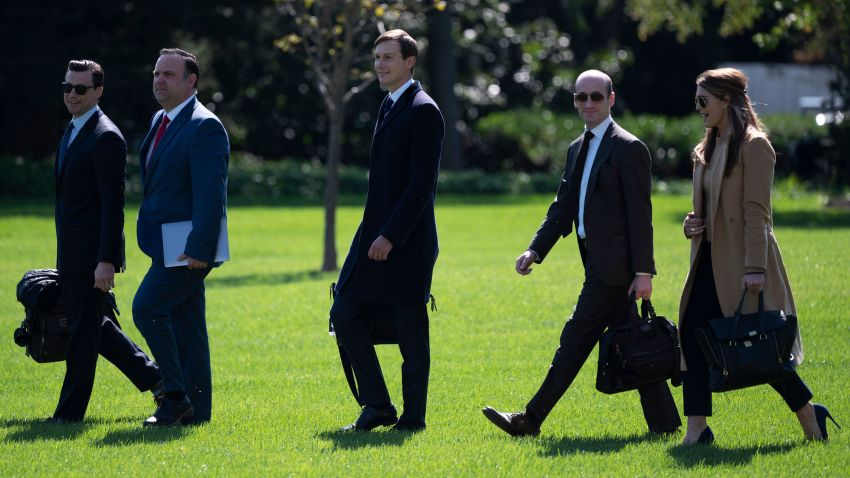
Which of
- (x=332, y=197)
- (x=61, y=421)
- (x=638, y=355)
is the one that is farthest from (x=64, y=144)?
(x=332, y=197)

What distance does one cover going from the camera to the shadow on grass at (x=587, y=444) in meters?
6.51

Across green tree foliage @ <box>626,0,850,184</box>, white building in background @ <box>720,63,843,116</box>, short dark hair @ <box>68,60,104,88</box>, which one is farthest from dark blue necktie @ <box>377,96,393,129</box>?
white building in background @ <box>720,63,843,116</box>

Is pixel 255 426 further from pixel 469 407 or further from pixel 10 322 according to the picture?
pixel 10 322

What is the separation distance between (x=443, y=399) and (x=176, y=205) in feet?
7.24

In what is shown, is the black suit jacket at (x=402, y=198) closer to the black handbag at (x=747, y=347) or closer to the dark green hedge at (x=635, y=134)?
the black handbag at (x=747, y=347)

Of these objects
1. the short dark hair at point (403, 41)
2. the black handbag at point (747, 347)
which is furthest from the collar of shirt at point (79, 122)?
the black handbag at point (747, 347)

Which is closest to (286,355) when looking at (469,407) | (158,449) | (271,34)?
(469,407)

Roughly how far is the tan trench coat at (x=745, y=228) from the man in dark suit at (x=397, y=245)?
1.47 metres

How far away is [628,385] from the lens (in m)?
6.62

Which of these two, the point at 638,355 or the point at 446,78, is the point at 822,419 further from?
the point at 446,78

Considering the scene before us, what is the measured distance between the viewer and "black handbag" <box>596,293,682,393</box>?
6578mm

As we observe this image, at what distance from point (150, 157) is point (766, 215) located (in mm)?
3397

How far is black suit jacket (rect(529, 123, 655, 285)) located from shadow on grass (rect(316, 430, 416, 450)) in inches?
53.6

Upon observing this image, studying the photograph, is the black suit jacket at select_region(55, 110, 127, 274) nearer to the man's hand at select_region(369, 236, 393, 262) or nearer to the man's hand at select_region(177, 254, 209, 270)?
the man's hand at select_region(177, 254, 209, 270)
